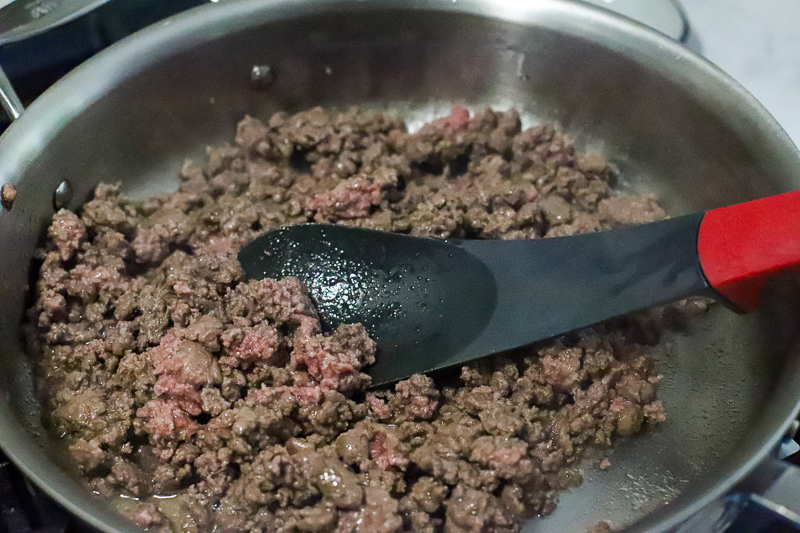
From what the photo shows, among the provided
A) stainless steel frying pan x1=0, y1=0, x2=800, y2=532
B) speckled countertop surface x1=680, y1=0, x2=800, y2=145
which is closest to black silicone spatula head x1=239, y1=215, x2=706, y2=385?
stainless steel frying pan x1=0, y1=0, x2=800, y2=532

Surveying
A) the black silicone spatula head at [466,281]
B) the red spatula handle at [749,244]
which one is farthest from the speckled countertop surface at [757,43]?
the black silicone spatula head at [466,281]

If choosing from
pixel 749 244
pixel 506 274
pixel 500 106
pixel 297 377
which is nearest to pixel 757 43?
pixel 500 106

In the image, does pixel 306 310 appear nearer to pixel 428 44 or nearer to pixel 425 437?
pixel 425 437

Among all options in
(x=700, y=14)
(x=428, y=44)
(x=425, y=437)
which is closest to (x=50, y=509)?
(x=425, y=437)

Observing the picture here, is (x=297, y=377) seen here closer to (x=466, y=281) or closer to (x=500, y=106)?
(x=466, y=281)

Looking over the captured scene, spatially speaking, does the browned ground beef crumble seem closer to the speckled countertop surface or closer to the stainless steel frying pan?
the stainless steel frying pan

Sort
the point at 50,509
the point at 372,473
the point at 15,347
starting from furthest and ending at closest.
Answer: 1. the point at 15,347
2. the point at 372,473
3. the point at 50,509
